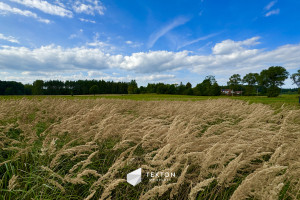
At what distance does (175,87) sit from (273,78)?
48114 millimetres

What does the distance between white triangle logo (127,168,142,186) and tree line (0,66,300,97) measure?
71.9 m

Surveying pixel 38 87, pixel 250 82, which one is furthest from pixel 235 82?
pixel 38 87

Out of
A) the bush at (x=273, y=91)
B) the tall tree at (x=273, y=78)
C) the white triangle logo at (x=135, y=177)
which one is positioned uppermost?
the tall tree at (x=273, y=78)

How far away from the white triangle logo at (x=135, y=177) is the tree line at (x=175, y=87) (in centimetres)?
7190

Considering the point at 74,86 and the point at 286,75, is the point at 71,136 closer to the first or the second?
the point at 286,75

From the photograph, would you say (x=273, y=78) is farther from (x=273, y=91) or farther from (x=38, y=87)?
(x=38, y=87)

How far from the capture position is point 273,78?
197 feet

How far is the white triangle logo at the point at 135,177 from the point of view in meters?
2.34

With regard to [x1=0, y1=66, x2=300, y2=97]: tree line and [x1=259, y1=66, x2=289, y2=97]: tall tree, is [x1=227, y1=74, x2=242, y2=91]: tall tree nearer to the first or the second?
[x1=0, y1=66, x2=300, y2=97]: tree line

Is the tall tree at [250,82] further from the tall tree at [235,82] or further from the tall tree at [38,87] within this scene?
the tall tree at [38,87]

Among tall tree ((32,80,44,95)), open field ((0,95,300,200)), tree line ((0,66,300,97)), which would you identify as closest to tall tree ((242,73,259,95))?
tree line ((0,66,300,97))

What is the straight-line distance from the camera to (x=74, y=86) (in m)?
97.4

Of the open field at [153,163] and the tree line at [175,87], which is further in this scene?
the tree line at [175,87]

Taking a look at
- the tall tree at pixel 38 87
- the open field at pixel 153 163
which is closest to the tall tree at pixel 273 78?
the open field at pixel 153 163
